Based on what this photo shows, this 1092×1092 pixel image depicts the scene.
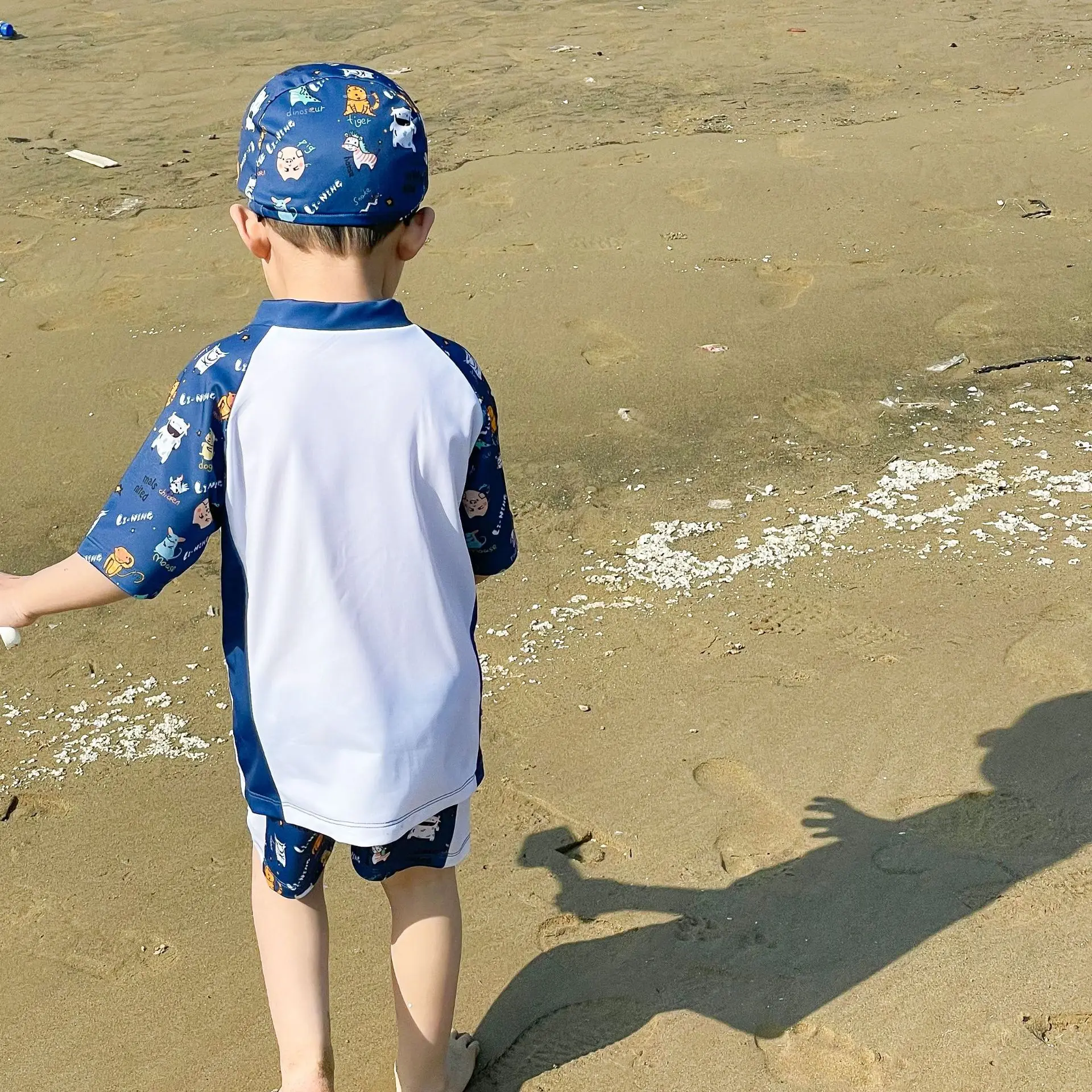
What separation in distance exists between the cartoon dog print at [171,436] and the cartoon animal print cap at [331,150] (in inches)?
10.5

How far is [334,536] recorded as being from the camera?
1568mm

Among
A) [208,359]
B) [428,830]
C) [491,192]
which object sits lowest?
[491,192]

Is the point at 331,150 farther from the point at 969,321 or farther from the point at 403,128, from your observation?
the point at 969,321

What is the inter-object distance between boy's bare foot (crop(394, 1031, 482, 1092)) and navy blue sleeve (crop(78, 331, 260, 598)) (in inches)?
37.6

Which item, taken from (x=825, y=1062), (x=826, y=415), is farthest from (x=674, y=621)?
(x=825, y=1062)

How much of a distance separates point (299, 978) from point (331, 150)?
44.9 inches

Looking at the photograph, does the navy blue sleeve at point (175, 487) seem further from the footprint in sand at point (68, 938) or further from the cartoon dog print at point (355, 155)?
the footprint in sand at point (68, 938)

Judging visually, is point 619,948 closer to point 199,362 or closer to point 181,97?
point 199,362

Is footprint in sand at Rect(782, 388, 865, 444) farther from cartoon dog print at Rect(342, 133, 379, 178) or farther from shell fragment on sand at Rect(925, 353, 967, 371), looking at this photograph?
cartoon dog print at Rect(342, 133, 379, 178)

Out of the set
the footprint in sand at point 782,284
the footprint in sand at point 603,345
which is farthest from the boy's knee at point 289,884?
the footprint in sand at point 782,284

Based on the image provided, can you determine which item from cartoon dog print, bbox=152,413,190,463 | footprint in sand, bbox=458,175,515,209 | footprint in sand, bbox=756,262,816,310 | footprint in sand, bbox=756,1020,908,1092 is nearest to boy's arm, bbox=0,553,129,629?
cartoon dog print, bbox=152,413,190,463

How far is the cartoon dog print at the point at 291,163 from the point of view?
4.85 ft

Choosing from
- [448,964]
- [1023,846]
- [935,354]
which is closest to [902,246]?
[935,354]

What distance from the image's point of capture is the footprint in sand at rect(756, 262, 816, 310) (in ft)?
16.2
